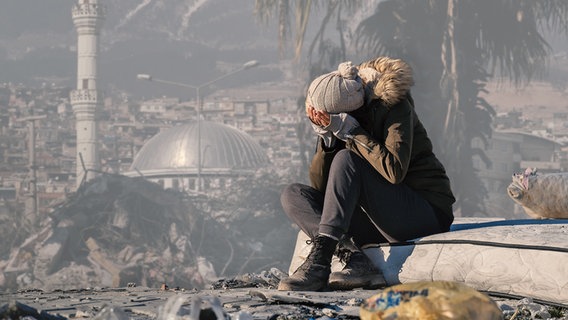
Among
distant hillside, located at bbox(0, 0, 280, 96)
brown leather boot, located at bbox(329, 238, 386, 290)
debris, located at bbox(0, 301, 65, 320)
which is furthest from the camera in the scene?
distant hillside, located at bbox(0, 0, 280, 96)

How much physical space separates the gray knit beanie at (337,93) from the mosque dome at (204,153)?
2851 inches

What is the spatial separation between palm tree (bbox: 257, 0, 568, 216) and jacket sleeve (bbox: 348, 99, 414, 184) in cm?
2617

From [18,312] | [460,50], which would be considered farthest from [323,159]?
[460,50]

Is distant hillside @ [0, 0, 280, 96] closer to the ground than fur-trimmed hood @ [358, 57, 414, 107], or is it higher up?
higher up

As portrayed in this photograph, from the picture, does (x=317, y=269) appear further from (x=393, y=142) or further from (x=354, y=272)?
(x=393, y=142)

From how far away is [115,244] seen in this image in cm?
4778

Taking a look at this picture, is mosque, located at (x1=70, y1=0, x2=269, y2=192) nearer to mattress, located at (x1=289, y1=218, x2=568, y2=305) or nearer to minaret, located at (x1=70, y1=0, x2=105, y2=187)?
minaret, located at (x1=70, y1=0, x2=105, y2=187)

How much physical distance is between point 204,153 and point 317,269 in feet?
245

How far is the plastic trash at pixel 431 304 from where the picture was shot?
2672 millimetres

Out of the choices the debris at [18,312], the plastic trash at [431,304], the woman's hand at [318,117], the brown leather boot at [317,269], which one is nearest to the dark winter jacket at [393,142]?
the woman's hand at [318,117]

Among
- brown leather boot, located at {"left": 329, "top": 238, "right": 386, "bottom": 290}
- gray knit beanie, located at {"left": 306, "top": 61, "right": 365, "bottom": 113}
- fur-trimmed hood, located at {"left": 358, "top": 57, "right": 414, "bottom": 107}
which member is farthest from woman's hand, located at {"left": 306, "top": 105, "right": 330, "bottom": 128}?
brown leather boot, located at {"left": 329, "top": 238, "right": 386, "bottom": 290}

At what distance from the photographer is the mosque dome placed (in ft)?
255

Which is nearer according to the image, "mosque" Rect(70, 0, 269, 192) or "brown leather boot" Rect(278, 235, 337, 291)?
"brown leather boot" Rect(278, 235, 337, 291)

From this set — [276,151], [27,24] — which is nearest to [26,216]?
[276,151]
